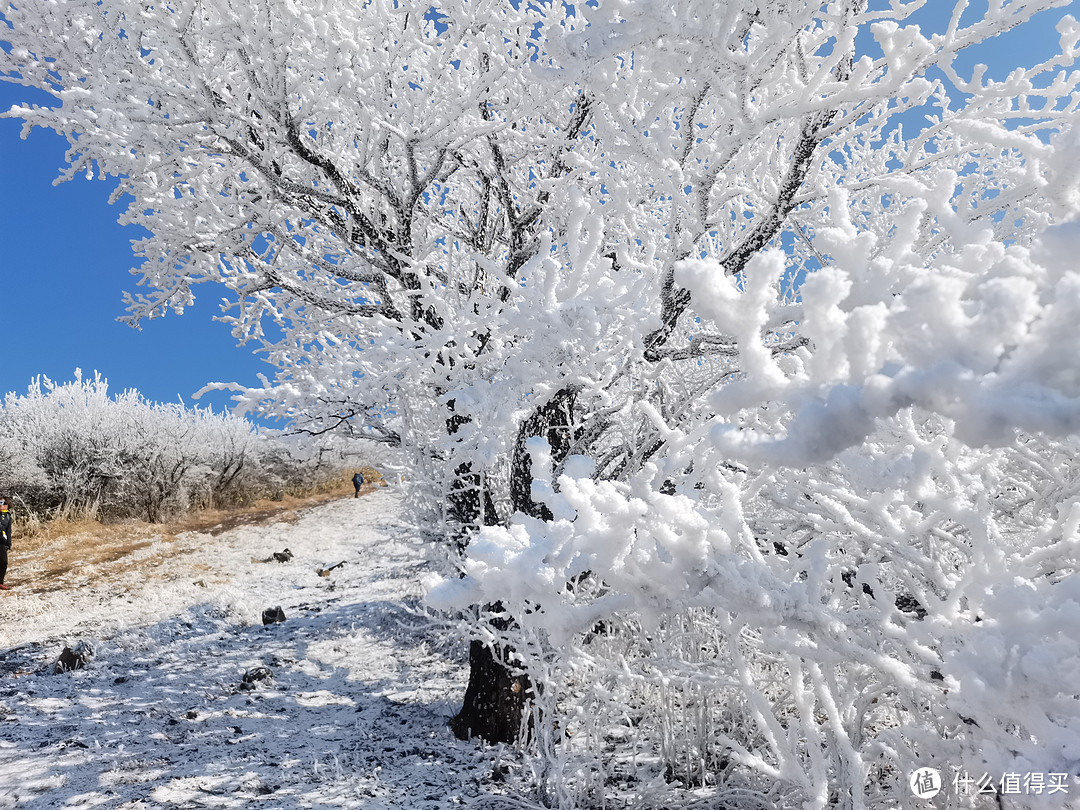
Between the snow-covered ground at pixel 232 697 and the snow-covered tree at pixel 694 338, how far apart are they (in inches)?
30.1

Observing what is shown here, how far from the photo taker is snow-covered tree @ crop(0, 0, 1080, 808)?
0.97 m

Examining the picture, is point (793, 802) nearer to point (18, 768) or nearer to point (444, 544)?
point (444, 544)

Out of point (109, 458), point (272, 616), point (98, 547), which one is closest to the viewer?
point (272, 616)

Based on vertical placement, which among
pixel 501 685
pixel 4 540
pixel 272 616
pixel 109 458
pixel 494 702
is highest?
pixel 109 458

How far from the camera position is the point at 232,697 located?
4.94 metres

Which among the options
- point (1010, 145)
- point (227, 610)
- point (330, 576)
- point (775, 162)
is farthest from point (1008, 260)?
point (330, 576)

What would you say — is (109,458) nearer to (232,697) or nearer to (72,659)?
(72,659)

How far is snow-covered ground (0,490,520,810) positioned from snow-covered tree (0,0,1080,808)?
30.1 inches

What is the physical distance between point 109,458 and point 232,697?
12504 millimetres

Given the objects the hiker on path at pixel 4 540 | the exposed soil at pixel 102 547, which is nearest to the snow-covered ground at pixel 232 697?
the exposed soil at pixel 102 547

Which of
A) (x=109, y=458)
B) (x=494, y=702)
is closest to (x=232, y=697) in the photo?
(x=494, y=702)

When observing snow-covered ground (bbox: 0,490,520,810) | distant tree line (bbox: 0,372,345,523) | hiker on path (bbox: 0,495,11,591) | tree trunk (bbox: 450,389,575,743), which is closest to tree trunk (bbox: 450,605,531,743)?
tree trunk (bbox: 450,389,575,743)

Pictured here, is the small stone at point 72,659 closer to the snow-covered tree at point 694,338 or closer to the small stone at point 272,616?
the small stone at point 272,616

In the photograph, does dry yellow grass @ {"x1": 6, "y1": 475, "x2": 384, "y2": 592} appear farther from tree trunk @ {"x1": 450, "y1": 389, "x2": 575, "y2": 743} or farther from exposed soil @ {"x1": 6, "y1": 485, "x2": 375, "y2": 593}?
tree trunk @ {"x1": 450, "y1": 389, "x2": 575, "y2": 743}
